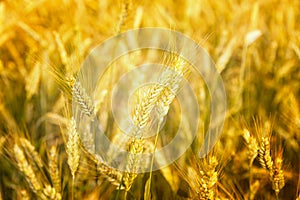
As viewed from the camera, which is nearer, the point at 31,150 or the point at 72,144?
the point at 72,144

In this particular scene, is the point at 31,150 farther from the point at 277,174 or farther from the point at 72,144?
the point at 277,174

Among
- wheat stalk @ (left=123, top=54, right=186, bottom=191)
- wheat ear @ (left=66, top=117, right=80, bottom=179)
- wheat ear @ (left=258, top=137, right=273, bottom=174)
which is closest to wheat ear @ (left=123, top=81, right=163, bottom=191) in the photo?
wheat stalk @ (left=123, top=54, right=186, bottom=191)

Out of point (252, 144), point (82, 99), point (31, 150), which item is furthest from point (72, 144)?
point (252, 144)

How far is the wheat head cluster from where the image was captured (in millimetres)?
849

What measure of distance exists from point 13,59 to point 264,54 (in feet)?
3.35

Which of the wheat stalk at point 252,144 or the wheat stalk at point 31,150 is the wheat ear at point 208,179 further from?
the wheat stalk at point 31,150

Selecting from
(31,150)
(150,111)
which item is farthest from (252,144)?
(31,150)

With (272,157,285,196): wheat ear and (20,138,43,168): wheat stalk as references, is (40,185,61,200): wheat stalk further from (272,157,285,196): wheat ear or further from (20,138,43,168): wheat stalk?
(272,157,285,196): wheat ear

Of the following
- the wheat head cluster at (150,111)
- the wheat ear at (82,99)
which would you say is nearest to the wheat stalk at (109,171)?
the wheat head cluster at (150,111)

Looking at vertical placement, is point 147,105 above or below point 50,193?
above

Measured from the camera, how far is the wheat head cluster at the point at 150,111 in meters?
0.85

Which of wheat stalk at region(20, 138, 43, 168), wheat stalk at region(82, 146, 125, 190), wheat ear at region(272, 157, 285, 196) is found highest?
wheat stalk at region(20, 138, 43, 168)

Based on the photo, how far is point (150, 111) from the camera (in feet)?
2.64

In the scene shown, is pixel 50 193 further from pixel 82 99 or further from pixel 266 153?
pixel 266 153
